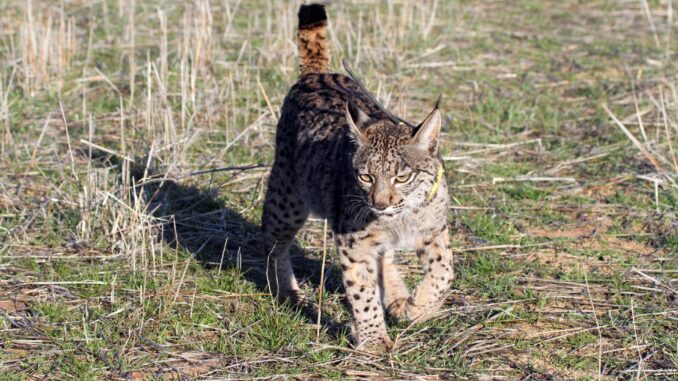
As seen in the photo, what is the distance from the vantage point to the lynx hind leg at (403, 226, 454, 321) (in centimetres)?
613

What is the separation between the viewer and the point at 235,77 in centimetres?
1052

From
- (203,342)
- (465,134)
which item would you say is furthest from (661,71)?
(203,342)

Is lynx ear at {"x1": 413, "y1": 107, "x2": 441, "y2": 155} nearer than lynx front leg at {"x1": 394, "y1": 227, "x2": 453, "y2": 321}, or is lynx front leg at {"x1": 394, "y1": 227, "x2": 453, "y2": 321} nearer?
lynx ear at {"x1": 413, "y1": 107, "x2": 441, "y2": 155}

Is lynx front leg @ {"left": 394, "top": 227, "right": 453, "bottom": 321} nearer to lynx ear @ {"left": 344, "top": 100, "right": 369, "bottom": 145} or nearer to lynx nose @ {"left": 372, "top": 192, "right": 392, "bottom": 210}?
lynx nose @ {"left": 372, "top": 192, "right": 392, "bottom": 210}

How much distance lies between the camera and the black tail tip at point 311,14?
22.5ft

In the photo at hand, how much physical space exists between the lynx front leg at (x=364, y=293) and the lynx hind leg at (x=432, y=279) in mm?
260

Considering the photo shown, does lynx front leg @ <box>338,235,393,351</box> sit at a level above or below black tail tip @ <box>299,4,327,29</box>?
below

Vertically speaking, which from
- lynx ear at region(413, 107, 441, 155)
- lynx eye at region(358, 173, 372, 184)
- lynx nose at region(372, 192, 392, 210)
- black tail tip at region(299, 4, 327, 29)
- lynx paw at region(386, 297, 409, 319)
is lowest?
lynx paw at region(386, 297, 409, 319)

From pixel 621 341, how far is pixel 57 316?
3.38 meters

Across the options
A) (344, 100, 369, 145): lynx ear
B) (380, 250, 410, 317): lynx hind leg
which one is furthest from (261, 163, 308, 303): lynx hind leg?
(344, 100, 369, 145): lynx ear

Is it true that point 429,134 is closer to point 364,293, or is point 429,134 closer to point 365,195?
point 365,195

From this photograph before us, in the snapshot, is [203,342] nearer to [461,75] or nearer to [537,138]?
[537,138]

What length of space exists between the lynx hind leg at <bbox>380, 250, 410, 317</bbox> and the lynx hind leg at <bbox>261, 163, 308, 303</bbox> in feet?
1.88

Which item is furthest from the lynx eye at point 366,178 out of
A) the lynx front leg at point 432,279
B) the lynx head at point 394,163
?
the lynx front leg at point 432,279
